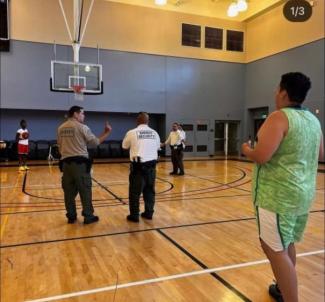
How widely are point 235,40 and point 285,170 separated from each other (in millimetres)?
18038

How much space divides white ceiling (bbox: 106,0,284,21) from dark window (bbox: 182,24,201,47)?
714mm

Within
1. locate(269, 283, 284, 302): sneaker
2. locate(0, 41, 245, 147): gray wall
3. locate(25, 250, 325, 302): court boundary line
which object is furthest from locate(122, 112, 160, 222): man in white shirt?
locate(0, 41, 245, 147): gray wall

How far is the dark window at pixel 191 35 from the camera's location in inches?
675

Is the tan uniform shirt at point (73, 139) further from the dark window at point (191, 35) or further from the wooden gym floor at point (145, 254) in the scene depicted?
the dark window at point (191, 35)

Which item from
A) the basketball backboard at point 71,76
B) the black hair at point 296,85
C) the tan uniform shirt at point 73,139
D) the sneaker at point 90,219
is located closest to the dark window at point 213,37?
the basketball backboard at point 71,76

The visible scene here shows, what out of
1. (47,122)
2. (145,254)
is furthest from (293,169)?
(47,122)

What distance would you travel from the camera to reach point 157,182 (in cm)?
889

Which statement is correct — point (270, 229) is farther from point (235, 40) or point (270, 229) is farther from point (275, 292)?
point (235, 40)

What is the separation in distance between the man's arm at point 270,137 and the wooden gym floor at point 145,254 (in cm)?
143

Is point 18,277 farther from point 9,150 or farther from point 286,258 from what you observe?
point 9,150

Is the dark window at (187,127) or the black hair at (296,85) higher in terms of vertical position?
the black hair at (296,85)

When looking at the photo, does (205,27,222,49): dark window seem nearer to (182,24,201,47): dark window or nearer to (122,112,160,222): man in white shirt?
(182,24,201,47): dark window

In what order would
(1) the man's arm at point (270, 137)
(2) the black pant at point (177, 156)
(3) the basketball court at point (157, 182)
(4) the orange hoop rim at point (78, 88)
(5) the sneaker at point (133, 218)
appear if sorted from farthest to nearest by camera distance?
(4) the orange hoop rim at point (78, 88), (2) the black pant at point (177, 156), (5) the sneaker at point (133, 218), (3) the basketball court at point (157, 182), (1) the man's arm at point (270, 137)

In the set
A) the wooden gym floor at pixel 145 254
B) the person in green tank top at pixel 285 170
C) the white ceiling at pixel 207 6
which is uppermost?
the white ceiling at pixel 207 6
